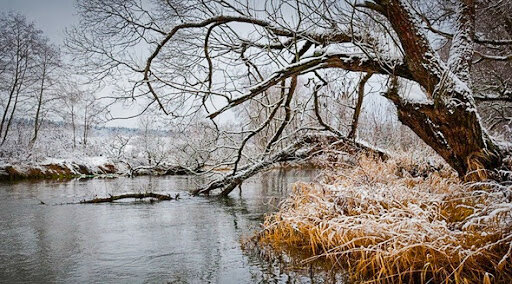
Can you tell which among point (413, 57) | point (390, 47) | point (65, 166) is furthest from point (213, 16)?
point (65, 166)

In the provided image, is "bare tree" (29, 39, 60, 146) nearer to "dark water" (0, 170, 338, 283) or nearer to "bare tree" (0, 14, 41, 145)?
"bare tree" (0, 14, 41, 145)

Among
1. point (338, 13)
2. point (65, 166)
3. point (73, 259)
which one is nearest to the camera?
point (73, 259)

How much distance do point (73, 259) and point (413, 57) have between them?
202 inches

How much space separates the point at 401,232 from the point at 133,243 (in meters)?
3.64

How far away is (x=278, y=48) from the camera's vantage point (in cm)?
749

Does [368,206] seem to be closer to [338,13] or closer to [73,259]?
[338,13]

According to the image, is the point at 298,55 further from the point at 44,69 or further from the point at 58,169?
the point at 44,69

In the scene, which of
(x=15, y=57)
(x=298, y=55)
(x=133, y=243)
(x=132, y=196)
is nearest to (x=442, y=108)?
(x=298, y=55)

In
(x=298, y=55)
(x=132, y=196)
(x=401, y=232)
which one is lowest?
(x=401, y=232)

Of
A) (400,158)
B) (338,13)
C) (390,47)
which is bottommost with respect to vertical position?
(400,158)

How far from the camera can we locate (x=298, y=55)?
607 centimetres

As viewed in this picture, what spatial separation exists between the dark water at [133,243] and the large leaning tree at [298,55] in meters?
1.85

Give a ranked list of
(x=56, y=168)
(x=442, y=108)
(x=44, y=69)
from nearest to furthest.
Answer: (x=442, y=108) < (x=56, y=168) < (x=44, y=69)

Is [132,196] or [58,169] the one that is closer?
[132,196]
